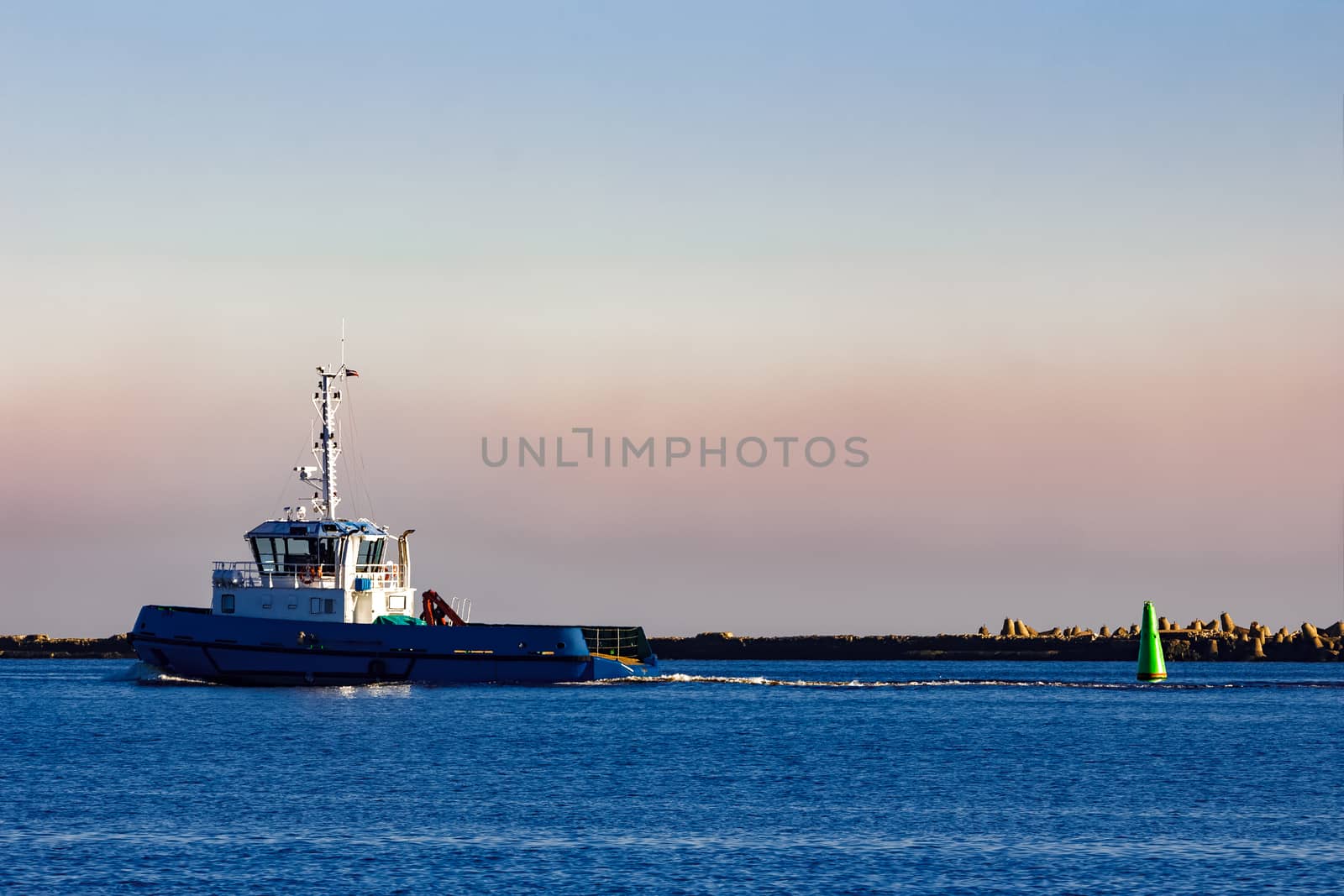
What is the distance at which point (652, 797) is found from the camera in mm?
42781

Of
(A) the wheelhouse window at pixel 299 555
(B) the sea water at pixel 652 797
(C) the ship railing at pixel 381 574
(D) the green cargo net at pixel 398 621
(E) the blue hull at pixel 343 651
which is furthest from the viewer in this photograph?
(D) the green cargo net at pixel 398 621

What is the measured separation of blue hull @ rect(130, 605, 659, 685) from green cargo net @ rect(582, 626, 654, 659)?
5.64m

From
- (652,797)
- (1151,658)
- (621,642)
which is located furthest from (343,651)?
(1151,658)

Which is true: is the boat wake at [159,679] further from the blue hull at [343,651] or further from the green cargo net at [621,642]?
the green cargo net at [621,642]

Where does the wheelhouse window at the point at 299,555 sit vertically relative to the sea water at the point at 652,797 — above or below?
above

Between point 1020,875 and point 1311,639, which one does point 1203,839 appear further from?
point 1311,639

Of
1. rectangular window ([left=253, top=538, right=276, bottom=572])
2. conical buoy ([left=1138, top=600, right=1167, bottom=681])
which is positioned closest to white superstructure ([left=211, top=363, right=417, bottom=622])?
rectangular window ([left=253, top=538, right=276, bottom=572])

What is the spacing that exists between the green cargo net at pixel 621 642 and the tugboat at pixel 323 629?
6.41m

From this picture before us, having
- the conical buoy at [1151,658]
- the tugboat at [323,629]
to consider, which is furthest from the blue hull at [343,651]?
the conical buoy at [1151,658]

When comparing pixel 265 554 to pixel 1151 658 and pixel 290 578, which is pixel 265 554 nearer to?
pixel 290 578

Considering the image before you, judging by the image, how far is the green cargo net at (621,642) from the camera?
279 ft

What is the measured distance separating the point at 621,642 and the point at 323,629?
57.3ft

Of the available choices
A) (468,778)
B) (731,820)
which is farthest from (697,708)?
(731,820)

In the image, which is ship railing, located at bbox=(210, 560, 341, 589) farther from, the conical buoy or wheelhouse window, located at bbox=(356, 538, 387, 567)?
the conical buoy
